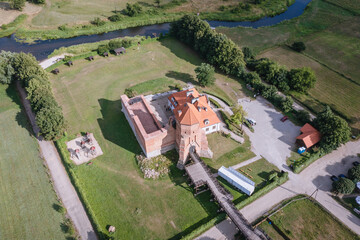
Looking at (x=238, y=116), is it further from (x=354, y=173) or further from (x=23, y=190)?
(x=23, y=190)

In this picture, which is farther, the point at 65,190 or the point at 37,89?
the point at 37,89

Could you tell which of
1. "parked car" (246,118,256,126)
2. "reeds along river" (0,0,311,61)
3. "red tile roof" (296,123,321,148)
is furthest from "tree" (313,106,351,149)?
"reeds along river" (0,0,311,61)

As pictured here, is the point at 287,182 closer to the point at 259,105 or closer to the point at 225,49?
the point at 259,105

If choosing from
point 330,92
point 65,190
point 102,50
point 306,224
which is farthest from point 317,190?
point 102,50

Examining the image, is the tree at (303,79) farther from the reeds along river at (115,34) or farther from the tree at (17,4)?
the tree at (17,4)

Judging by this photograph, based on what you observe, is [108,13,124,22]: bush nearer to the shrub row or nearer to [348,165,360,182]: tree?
the shrub row
